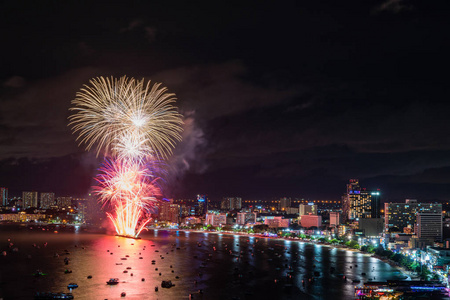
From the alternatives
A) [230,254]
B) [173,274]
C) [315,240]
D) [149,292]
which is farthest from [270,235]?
[149,292]

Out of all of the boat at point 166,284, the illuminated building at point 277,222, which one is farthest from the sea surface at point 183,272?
the illuminated building at point 277,222

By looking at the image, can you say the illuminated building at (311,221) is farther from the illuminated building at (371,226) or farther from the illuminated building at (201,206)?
the illuminated building at (201,206)

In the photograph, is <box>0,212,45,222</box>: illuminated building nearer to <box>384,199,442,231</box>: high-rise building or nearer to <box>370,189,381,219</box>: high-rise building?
<box>384,199,442,231</box>: high-rise building

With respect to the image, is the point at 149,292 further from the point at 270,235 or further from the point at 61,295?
the point at 270,235

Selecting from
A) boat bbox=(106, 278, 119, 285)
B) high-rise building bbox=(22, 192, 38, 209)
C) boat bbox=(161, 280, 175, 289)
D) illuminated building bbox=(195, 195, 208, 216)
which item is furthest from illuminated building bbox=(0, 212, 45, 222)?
boat bbox=(161, 280, 175, 289)

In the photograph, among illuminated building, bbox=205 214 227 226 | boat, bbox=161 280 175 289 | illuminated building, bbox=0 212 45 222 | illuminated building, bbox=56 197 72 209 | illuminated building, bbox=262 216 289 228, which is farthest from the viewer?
illuminated building, bbox=56 197 72 209
